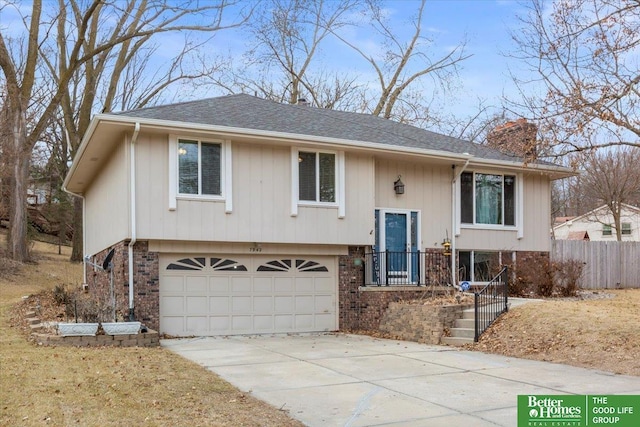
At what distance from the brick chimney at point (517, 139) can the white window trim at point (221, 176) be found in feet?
20.6

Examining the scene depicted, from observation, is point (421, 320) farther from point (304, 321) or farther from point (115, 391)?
point (115, 391)

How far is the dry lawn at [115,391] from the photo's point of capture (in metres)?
5.85

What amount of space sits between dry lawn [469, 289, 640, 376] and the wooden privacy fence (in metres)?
8.56

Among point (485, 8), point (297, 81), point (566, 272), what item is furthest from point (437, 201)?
point (297, 81)

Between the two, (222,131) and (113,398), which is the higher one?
(222,131)

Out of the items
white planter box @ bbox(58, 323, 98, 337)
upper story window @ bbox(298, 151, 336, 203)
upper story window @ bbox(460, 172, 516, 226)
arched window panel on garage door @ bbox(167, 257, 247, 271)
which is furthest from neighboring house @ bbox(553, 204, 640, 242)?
white planter box @ bbox(58, 323, 98, 337)

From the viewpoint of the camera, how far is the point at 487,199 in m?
17.0

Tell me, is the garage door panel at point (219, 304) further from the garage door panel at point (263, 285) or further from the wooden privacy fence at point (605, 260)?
the wooden privacy fence at point (605, 260)

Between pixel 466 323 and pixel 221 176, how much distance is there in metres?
5.96

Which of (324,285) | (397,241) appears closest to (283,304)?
(324,285)

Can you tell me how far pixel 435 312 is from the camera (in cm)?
1262

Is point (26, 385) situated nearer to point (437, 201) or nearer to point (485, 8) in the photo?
point (437, 201)

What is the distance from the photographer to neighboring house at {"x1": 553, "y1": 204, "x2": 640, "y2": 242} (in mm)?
40031

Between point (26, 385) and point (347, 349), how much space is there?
579cm
